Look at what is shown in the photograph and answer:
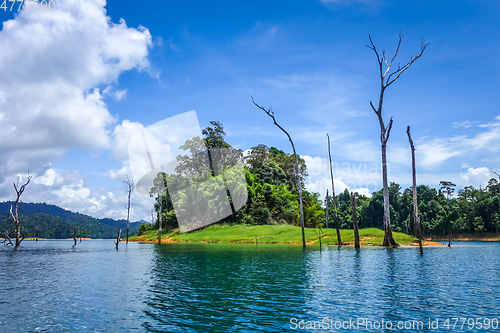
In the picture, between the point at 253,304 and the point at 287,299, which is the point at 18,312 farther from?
the point at 287,299

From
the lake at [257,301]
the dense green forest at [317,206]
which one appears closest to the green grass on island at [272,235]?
the dense green forest at [317,206]

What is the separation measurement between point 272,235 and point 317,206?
28.5 m

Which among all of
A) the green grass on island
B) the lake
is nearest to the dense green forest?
the green grass on island

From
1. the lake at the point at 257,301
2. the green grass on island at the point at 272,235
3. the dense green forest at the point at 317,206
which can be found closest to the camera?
the lake at the point at 257,301

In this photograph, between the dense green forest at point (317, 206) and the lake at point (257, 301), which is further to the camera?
the dense green forest at point (317, 206)

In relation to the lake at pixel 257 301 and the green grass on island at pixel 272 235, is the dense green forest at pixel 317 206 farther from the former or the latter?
the lake at pixel 257 301

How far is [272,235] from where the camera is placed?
7312 centimetres

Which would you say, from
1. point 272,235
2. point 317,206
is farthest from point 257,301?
point 317,206

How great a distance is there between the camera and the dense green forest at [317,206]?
300 ft

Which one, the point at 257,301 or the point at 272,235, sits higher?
the point at 257,301

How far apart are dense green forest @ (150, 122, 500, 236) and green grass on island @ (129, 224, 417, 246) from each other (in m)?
7.41

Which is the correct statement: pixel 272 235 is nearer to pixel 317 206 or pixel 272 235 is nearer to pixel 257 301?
pixel 317 206

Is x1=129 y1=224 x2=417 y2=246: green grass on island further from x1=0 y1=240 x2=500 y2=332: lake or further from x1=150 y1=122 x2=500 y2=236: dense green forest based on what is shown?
x1=0 y1=240 x2=500 y2=332: lake

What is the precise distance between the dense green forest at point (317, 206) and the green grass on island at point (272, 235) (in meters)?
7.41
